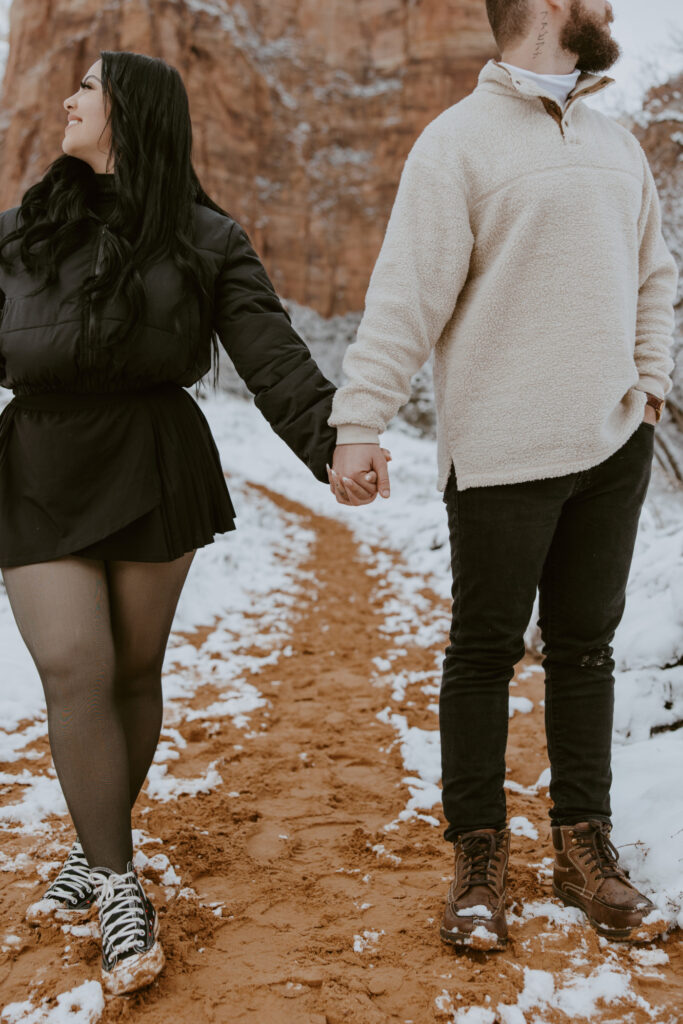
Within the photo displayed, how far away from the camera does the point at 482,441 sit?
1.99 metres

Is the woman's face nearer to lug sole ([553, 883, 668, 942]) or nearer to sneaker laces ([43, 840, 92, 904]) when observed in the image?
sneaker laces ([43, 840, 92, 904])

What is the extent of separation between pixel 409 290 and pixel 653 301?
28.7 inches

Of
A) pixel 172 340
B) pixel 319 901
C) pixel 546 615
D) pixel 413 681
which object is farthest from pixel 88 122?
pixel 413 681

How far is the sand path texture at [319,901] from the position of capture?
1.78m

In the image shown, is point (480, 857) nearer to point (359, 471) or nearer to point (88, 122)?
point (359, 471)

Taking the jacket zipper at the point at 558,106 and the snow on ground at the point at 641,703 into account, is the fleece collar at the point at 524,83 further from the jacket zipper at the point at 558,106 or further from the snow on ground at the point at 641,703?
the snow on ground at the point at 641,703

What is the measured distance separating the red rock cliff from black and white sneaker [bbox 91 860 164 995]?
37580 millimetres

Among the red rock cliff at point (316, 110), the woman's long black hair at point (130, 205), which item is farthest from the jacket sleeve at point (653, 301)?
the red rock cliff at point (316, 110)

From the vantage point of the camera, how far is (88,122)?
2.01m

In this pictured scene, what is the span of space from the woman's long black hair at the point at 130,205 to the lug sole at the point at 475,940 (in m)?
1.65

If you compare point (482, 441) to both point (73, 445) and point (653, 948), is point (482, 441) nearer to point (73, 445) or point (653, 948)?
point (73, 445)

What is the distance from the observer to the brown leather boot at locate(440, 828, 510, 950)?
1.96 m

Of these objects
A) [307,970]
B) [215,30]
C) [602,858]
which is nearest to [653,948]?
[602,858]

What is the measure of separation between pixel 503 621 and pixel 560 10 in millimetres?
1520
